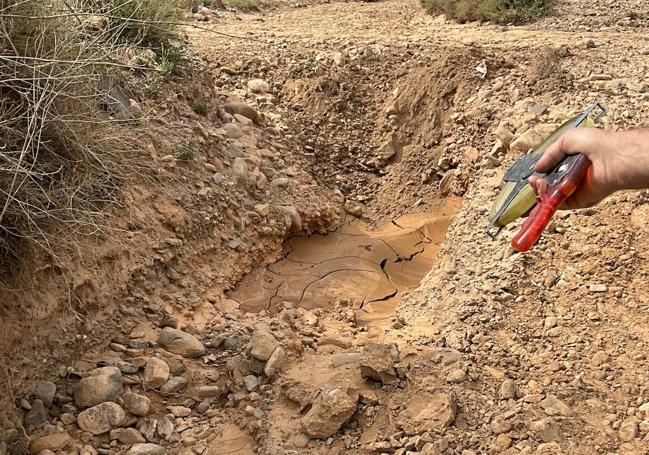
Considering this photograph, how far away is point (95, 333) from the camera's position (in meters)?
2.86

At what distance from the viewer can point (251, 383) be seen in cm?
277

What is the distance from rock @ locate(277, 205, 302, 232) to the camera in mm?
4348

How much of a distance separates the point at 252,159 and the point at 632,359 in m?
2.67

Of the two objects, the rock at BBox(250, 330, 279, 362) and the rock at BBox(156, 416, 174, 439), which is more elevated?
the rock at BBox(250, 330, 279, 362)

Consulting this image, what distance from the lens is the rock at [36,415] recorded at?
97.8 inches

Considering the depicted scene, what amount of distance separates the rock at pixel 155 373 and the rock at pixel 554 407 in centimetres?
149

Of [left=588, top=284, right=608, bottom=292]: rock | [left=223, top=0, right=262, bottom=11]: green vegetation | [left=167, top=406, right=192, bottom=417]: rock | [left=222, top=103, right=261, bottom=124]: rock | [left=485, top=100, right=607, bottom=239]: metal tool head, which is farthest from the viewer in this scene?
[left=223, top=0, right=262, bottom=11]: green vegetation

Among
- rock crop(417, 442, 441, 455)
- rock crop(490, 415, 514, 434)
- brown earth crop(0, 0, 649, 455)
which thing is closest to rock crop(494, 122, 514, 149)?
brown earth crop(0, 0, 649, 455)

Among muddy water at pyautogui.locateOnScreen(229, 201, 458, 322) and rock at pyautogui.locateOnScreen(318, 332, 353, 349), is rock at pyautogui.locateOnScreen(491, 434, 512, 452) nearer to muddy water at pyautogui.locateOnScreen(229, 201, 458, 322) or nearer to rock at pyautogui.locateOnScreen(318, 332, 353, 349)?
rock at pyautogui.locateOnScreen(318, 332, 353, 349)

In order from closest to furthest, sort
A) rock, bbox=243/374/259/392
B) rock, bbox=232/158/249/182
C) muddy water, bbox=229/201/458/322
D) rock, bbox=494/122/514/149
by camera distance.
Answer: rock, bbox=243/374/259/392 < muddy water, bbox=229/201/458/322 < rock, bbox=232/158/249/182 < rock, bbox=494/122/514/149

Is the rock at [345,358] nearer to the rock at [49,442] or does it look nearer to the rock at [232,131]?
the rock at [49,442]

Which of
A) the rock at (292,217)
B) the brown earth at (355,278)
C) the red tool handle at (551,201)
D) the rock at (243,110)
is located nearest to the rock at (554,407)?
the brown earth at (355,278)

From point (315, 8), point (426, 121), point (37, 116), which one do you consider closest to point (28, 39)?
point (37, 116)

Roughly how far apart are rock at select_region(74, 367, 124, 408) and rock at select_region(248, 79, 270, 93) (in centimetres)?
315
